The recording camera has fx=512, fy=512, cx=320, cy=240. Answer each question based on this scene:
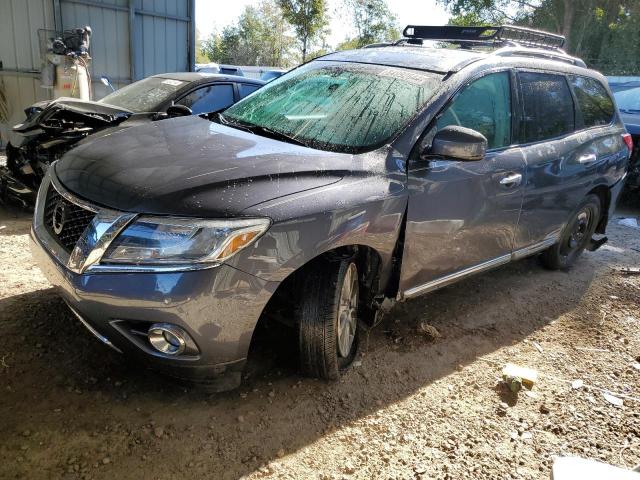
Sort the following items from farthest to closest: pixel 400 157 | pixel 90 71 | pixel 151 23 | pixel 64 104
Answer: pixel 151 23 → pixel 90 71 → pixel 64 104 → pixel 400 157

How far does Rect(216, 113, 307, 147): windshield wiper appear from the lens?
2.80 m

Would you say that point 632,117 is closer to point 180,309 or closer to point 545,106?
point 545,106

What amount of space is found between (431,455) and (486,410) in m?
0.52

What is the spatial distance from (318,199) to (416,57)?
154cm

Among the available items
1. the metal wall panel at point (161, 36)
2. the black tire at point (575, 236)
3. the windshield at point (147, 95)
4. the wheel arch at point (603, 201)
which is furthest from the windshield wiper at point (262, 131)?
the metal wall panel at point (161, 36)

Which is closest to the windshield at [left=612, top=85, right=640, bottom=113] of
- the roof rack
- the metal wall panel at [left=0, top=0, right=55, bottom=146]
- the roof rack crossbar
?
the roof rack crossbar

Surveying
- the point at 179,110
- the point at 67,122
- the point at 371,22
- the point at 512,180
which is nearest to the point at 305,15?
the point at 371,22

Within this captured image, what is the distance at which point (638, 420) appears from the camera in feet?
9.07

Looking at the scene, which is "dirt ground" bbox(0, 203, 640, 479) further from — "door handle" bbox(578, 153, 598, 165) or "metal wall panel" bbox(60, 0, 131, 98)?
"metal wall panel" bbox(60, 0, 131, 98)

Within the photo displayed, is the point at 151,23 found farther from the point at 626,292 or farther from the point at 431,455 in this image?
the point at 431,455

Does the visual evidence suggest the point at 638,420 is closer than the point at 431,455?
No

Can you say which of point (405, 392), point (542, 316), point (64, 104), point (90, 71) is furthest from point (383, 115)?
point (90, 71)

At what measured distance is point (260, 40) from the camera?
31531mm

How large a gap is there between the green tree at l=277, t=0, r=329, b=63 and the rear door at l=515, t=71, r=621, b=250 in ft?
68.6
